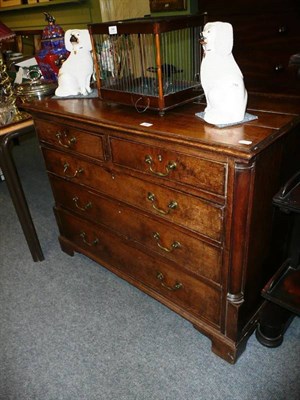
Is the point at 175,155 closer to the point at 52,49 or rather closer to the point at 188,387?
the point at 188,387

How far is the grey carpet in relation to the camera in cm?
134

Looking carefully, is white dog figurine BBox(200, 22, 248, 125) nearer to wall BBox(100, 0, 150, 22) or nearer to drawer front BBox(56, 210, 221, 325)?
drawer front BBox(56, 210, 221, 325)

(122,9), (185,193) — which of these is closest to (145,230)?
(185,193)

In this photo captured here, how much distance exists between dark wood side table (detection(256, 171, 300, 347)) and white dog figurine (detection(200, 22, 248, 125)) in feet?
0.99

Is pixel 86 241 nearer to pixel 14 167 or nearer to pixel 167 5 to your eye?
pixel 14 167

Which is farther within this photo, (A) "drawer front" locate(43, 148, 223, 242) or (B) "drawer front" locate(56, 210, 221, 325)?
(B) "drawer front" locate(56, 210, 221, 325)

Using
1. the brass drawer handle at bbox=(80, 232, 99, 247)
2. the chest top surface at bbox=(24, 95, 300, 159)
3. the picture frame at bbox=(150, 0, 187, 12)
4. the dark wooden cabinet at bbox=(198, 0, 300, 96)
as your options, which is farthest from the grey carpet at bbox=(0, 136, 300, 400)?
the picture frame at bbox=(150, 0, 187, 12)

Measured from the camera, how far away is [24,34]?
3.75m

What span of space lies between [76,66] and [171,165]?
734mm

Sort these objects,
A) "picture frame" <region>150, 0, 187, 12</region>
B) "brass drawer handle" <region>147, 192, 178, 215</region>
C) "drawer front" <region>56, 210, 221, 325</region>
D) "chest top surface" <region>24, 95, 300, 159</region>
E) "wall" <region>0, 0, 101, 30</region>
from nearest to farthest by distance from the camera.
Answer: "chest top surface" <region>24, 95, 300, 159</region>
"brass drawer handle" <region>147, 192, 178, 215</region>
"drawer front" <region>56, 210, 221, 325</region>
"picture frame" <region>150, 0, 187, 12</region>
"wall" <region>0, 0, 101, 30</region>

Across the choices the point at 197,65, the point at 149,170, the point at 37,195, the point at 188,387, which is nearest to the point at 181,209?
the point at 149,170

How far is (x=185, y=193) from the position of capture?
120 cm

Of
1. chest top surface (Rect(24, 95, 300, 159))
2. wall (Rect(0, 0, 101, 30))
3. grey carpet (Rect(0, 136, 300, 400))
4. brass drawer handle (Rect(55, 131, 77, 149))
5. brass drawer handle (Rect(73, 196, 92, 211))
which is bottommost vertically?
grey carpet (Rect(0, 136, 300, 400))

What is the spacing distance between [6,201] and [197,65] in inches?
83.1
